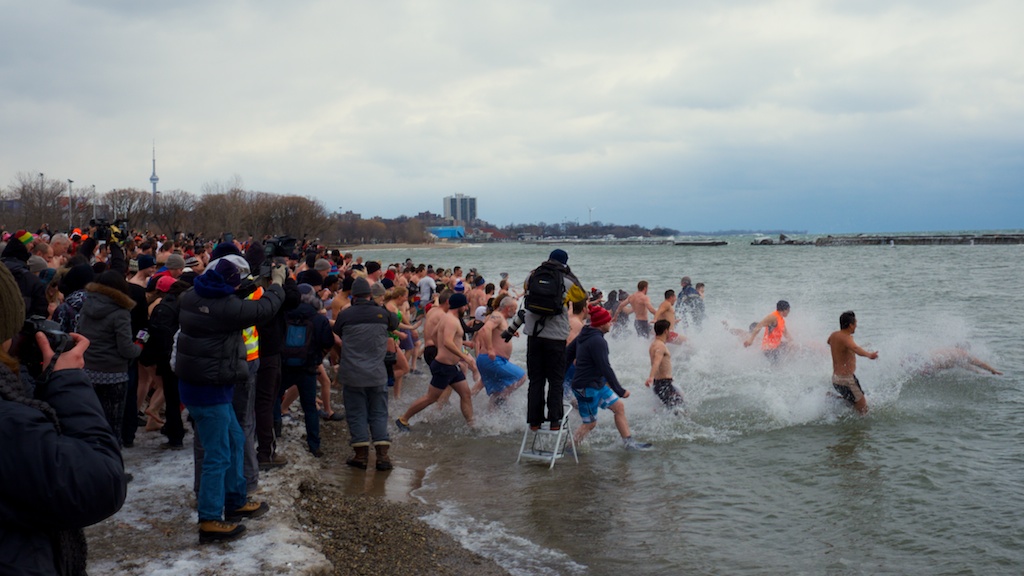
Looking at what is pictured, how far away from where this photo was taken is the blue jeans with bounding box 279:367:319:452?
312 inches

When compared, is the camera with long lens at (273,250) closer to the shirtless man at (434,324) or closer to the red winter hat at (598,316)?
the shirtless man at (434,324)

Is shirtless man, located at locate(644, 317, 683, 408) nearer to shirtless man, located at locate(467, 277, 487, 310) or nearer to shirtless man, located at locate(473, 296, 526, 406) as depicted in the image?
shirtless man, located at locate(473, 296, 526, 406)

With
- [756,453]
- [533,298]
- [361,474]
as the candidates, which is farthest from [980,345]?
[361,474]

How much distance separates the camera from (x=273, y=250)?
5.98 m

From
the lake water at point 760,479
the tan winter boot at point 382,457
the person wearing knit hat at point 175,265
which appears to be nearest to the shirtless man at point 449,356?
the lake water at point 760,479

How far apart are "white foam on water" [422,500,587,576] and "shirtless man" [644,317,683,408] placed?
3.74 meters

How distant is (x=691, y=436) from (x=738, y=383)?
4022 mm

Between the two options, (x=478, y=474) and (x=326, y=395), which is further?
(x=326, y=395)

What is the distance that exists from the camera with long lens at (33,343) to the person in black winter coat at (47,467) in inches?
2.4

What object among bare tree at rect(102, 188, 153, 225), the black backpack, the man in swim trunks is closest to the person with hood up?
the black backpack

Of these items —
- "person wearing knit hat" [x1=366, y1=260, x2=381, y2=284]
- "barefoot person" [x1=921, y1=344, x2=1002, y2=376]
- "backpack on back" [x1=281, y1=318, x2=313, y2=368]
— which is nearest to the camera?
"backpack on back" [x1=281, y1=318, x2=313, y2=368]

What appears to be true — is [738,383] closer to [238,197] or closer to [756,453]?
[756,453]

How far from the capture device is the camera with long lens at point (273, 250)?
221 inches

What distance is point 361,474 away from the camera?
767cm
